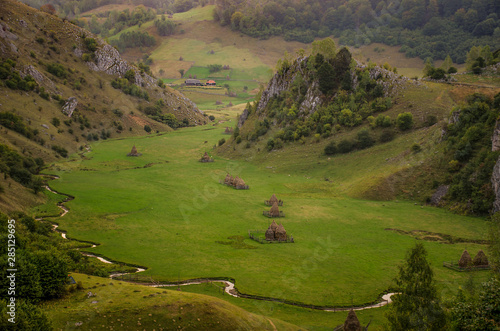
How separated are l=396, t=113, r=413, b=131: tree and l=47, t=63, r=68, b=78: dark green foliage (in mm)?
113000

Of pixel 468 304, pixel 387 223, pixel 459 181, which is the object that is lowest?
pixel 387 223

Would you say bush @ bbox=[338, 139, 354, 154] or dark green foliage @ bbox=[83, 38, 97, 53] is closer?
bush @ bbox=[338, 139, 354, 154]

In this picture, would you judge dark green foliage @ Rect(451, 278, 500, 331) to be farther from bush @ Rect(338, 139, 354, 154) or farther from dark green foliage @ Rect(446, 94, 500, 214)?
bush @ Rect(338, 139, 354, 154)

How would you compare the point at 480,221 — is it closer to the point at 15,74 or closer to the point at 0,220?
the point at 0,220

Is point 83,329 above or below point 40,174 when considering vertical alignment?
above

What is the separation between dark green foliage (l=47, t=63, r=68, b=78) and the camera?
479ft

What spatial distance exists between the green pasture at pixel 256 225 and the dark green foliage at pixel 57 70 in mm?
49881

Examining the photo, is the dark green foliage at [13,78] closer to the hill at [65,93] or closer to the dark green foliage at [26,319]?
the hill at [65,93]

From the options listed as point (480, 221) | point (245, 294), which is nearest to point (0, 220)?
point (245, 294)

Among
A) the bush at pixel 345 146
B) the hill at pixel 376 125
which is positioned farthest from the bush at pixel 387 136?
the bush at pixel 345 146

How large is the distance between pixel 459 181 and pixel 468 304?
54.2 metres

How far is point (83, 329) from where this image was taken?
1248 inches

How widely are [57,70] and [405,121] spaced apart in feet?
378

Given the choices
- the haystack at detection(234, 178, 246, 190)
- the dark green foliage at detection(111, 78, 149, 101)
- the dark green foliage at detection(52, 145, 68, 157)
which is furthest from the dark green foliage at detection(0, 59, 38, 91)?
the haystack at detection(234, 178, 246, 190)
